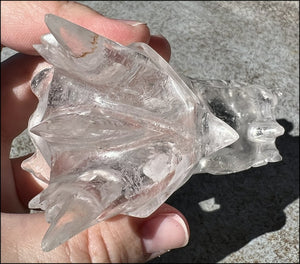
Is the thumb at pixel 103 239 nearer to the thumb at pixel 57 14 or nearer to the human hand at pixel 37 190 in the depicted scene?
the human hand at pixel 37 190

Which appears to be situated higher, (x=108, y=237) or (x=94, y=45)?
(x=94, y=45)

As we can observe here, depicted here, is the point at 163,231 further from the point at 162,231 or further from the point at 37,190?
the point at 37,190

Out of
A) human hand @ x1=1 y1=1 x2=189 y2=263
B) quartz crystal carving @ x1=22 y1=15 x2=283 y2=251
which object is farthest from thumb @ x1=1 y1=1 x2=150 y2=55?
quartz crystal carving @ x1=22 y1=15 x2=283 y2=251

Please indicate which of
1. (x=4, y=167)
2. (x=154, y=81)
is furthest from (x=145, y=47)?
(x=4, y=167)

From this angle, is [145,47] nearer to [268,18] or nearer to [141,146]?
[141,146]

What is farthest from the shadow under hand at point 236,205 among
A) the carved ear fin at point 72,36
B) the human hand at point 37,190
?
the carved ear fin at point 72,36

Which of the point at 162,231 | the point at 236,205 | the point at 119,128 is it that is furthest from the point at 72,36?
the point at 236,205
